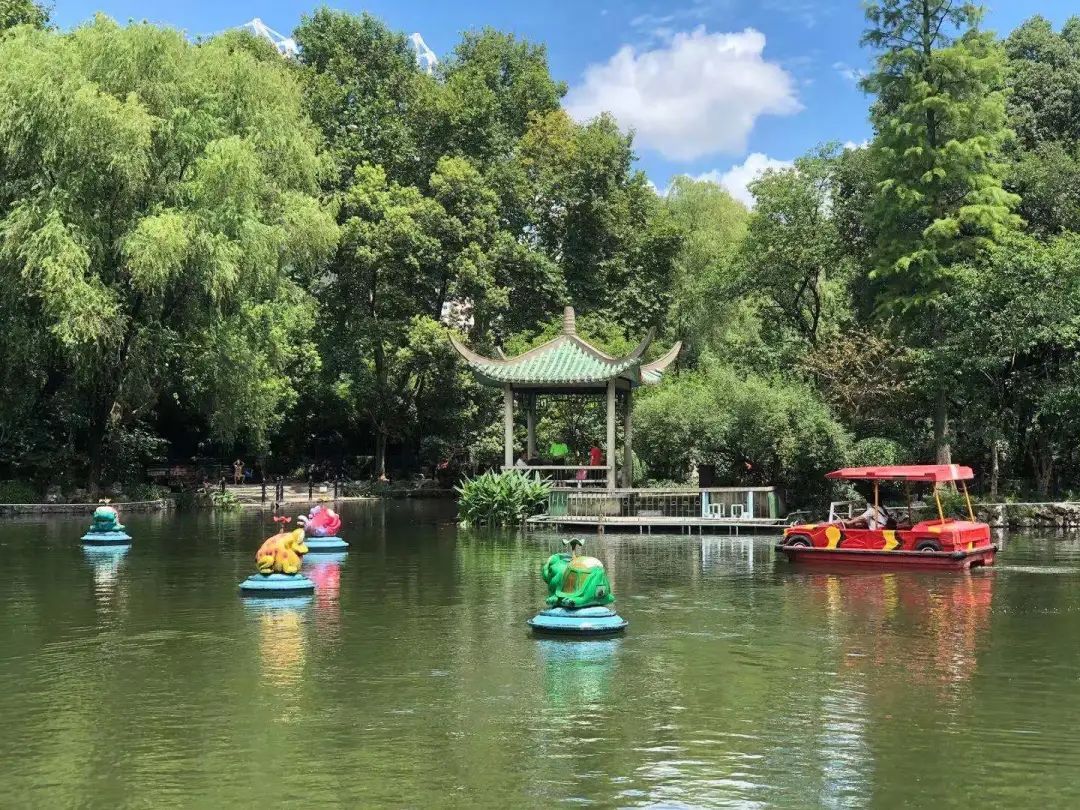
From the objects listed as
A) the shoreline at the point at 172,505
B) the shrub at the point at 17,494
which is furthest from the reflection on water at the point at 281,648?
the shrub at the point at 17,494

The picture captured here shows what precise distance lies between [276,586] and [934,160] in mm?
23758

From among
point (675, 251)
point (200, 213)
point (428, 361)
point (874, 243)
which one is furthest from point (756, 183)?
point (200, 213)

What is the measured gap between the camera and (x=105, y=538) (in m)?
22.1

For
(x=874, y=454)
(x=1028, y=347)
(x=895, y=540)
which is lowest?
(x=895, y=540)

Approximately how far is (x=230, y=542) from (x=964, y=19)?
974 inches

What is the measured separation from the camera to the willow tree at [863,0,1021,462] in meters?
30.8

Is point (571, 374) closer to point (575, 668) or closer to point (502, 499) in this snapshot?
point (502, 499)

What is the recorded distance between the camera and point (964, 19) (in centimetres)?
3155

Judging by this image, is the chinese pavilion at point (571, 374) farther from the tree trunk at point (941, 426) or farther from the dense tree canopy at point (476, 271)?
the tree trunk at point (941, 426)

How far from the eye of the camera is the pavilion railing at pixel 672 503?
2755 centimetres

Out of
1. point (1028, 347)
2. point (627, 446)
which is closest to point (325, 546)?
point (627, 446)

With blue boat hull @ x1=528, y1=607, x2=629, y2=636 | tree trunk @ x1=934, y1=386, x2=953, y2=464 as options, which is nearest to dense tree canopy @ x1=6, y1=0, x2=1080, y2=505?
tree trunk @ x1=934, y1=386, x2=953, y2=464

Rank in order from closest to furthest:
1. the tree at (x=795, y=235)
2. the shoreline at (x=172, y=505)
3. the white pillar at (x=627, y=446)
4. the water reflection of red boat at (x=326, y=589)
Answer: the water reflection of red boat at (x=326, y=589)
the white pillar at (x=627, y=446)
the shoreline at (x=172, y=505)
the tree at (x=795, y=235)

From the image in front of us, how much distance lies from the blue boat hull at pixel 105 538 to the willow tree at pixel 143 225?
7915mm
